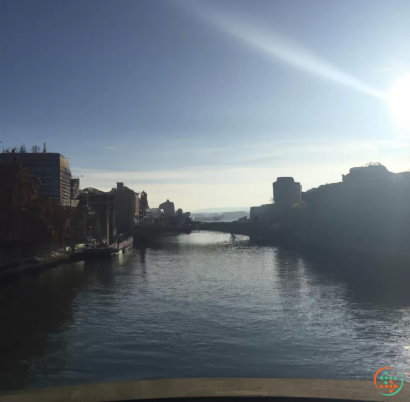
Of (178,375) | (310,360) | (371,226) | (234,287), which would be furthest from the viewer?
(371,226)

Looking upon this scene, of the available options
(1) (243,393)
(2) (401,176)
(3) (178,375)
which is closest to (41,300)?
(3) (178,375)

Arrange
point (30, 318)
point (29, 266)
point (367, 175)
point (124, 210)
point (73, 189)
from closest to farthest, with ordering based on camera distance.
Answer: point (30, 318) < point (29, 266) < point (73, 189) < point (367, 175) < point (124, 210)

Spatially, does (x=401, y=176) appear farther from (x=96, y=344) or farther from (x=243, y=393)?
(x=243, y=393)

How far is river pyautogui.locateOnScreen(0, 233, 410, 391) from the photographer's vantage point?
17.6m

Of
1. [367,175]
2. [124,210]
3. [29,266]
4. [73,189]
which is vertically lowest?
[29,266]

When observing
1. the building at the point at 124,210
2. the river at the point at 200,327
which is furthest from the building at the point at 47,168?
the building at the point at 124,210

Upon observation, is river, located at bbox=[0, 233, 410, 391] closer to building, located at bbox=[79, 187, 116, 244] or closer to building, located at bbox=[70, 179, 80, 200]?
building, located at bbox=[79, 187, 116, 244]

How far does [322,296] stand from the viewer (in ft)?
119

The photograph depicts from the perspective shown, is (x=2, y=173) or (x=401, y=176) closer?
(x=2, y=173)

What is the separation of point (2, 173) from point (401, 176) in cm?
8527

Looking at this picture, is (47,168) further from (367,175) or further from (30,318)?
(367,175)

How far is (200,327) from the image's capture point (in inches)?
967

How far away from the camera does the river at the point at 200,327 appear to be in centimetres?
1756

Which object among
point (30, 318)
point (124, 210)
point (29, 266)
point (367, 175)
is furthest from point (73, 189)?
point (30, 318)
